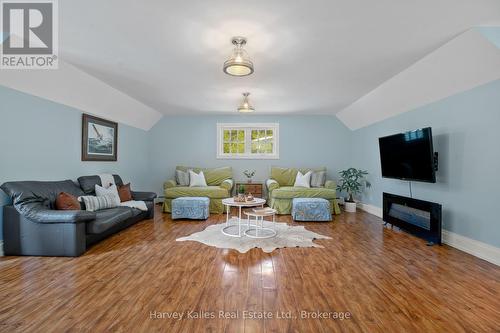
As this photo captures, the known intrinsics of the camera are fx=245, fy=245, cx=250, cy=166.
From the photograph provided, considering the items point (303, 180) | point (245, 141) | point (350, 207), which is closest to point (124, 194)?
point (245, 141)

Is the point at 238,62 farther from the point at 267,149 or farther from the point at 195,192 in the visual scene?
the point at 267,149

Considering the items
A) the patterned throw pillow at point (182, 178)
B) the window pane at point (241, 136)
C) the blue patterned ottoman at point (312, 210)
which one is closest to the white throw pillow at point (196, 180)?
the patterned throw pillow at point (182, 178)

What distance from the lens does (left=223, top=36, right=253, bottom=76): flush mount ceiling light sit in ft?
8.39

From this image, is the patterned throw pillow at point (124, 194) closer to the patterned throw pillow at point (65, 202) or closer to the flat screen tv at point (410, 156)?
the patterned throw pillow at point (65, 202)

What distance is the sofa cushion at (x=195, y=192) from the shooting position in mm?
5344

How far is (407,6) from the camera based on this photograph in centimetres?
205

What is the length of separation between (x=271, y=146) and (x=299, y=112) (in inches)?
46.9

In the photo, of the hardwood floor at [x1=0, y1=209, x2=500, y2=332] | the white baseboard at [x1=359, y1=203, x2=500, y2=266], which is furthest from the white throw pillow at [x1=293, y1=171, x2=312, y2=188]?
the white baseboard at [x1=359, y1=203, x2=500, y2=266]

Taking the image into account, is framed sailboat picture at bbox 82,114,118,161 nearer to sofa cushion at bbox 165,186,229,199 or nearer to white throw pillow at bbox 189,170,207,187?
sofa cushion at bbox 165,186,229,199

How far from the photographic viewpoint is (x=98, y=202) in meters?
3.71

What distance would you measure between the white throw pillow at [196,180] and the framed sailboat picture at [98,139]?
5.54 feet

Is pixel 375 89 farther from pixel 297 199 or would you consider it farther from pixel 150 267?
pixel 150 267

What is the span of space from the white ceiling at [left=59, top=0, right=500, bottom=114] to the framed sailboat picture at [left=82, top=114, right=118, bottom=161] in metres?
0.88

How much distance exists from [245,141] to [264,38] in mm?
4323
